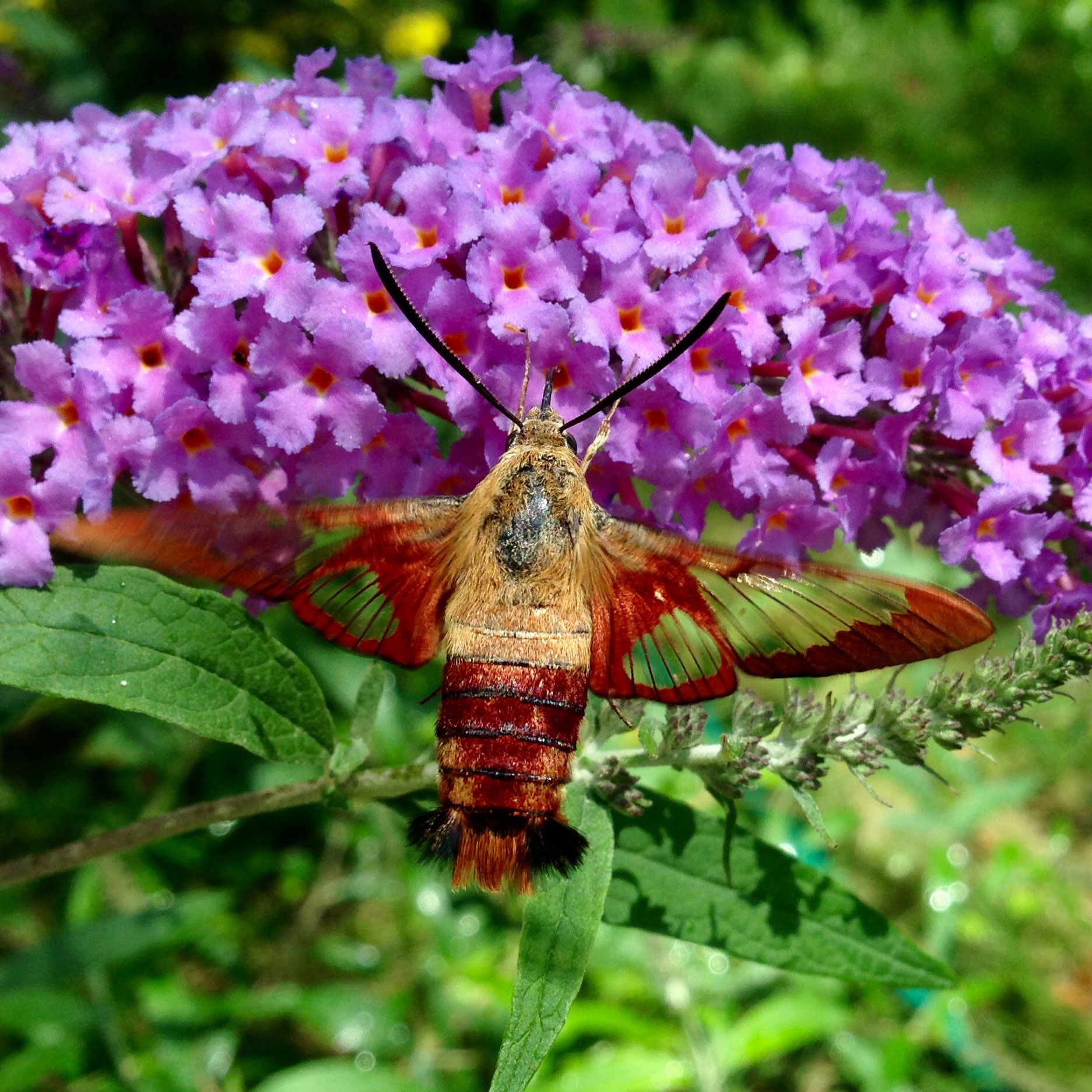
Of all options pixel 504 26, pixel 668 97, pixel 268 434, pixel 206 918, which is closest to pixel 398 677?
pixel 206 918

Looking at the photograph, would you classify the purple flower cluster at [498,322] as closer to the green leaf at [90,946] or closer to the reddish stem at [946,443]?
the reddish stem at [946,443]

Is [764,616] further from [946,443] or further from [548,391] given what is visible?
[946,443]

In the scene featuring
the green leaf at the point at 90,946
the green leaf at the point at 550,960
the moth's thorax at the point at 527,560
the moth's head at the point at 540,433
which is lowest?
the green leaf at the point at 90,946

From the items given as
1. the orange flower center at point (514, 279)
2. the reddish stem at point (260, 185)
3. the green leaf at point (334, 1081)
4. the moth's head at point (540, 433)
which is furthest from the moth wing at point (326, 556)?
the green leaf at point (334, 1081)

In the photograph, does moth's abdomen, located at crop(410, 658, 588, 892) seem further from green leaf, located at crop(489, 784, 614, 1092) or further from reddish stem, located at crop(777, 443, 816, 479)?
reddish stem, located at crop(777, 443, 816, 479)

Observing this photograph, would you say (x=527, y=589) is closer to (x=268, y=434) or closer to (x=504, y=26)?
(x=268, y=434)
